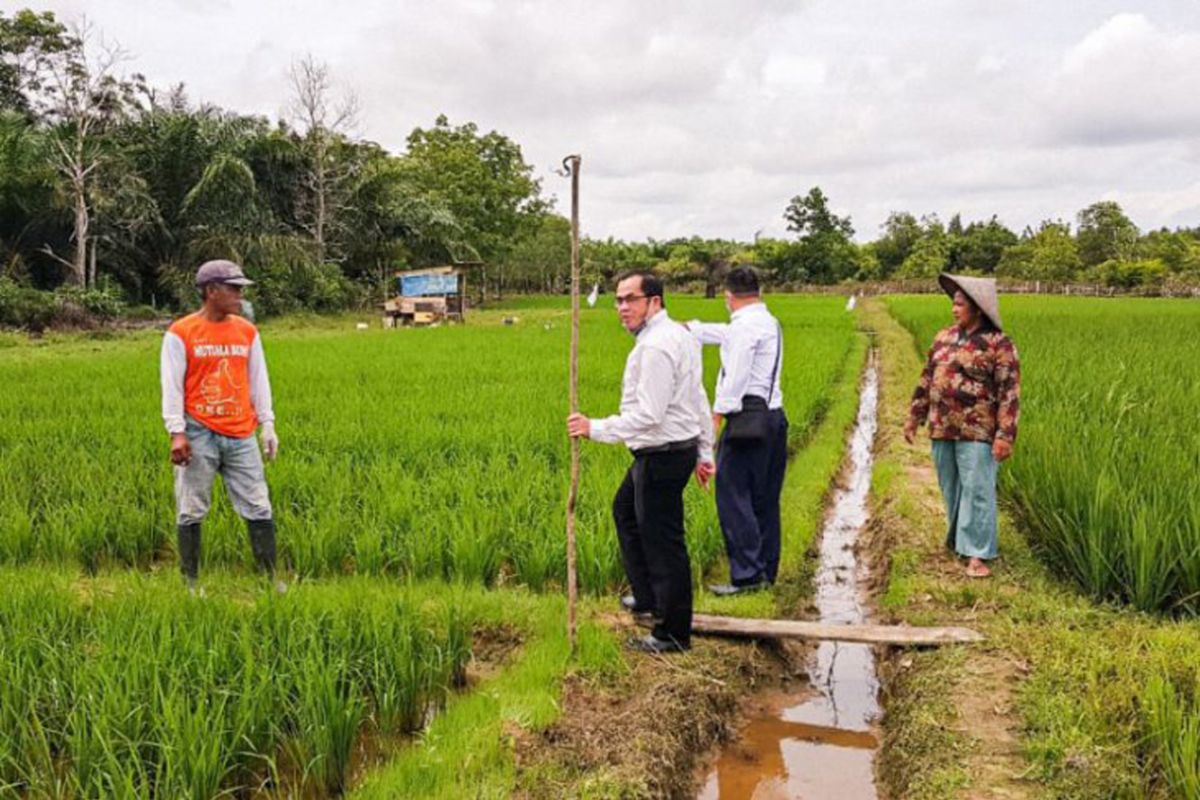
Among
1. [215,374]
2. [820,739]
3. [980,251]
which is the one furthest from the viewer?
[980,251]

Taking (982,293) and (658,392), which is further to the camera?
(982,293)

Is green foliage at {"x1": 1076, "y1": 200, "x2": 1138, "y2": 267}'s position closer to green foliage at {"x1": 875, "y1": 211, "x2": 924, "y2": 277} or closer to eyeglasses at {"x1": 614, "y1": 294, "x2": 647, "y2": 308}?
green foliage at {"x1": 875, "y1": 211, "x2": 924, "y2": 277}

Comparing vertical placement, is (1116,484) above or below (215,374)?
below

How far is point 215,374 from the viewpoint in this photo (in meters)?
4.21

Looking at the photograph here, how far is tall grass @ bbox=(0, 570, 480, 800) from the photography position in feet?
8.29

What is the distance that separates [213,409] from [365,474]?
1931 mm

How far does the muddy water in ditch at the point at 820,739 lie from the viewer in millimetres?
3258

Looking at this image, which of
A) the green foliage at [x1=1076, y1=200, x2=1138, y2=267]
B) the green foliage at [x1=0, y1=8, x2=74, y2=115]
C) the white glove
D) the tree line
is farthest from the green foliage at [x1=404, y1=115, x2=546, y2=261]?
the green foliage at [x1=1076, y1=200, x2=1138, y2=267]

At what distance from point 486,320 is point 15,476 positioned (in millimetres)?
20852

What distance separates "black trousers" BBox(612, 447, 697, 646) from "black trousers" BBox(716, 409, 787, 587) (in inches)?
34.2

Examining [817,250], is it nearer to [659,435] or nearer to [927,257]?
[927,257]

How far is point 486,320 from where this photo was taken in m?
26.5

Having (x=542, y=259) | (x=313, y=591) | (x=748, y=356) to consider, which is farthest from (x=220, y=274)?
(x=542, y=259)

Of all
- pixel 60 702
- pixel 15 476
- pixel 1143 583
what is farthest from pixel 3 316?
pixel 1143 583
